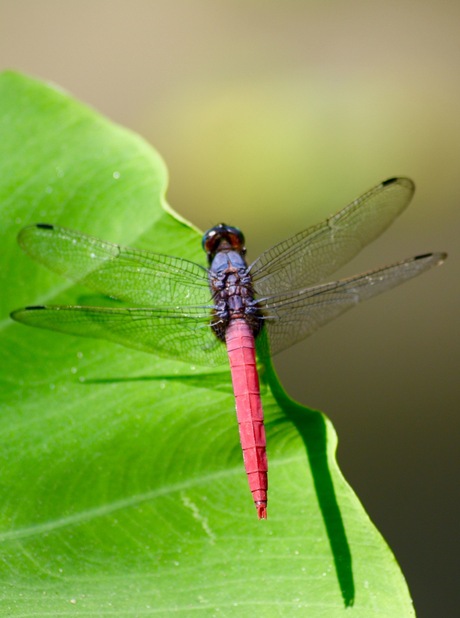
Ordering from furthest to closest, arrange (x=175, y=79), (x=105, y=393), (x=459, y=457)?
(x=175, y=79) < (x=459, y=457) < (x=105, y=393)

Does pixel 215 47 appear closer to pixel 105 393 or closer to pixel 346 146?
pixel 346 146

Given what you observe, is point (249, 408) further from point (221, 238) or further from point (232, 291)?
point (221, 238)

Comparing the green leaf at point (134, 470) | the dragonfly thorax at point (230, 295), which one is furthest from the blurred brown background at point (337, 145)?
the green leaf at point (134, 470)

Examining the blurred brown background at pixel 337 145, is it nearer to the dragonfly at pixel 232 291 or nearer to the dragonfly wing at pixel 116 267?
the dragonfly at pixel 232 291

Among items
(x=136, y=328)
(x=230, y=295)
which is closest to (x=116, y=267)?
(x=136, y=328)

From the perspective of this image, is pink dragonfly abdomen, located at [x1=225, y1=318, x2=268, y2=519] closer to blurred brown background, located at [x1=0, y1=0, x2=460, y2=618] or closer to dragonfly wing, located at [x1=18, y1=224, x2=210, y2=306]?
dragonfly wing, located at [x1=18, y1=224, x2=210, y2=306]

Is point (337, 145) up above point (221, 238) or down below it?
above

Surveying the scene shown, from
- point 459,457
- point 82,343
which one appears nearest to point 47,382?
point 82,343
